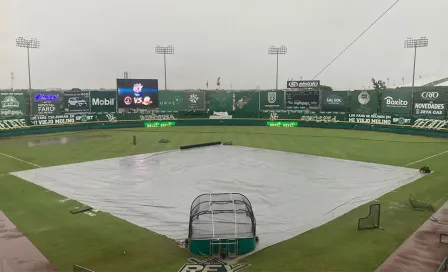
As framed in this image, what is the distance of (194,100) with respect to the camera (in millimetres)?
58750

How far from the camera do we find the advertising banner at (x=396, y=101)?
47719mm

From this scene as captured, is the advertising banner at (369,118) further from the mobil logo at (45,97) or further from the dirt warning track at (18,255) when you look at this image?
the dirt warning track at (18,255)

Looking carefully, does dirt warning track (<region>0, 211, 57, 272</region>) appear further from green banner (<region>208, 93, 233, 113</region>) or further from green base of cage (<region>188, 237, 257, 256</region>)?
green banner (<region>208, 93, 233, 113</region>)

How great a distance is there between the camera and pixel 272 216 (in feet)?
46.4

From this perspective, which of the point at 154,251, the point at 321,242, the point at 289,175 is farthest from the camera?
the point at 289,175

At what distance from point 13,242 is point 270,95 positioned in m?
49.4

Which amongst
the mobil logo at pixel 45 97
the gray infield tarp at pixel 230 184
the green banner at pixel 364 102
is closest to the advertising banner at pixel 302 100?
the green banner at pixel 364 102

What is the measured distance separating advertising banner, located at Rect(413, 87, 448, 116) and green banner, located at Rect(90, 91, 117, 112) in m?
42.6

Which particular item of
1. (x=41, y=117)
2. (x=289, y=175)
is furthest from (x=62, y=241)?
(x=41, y=117)

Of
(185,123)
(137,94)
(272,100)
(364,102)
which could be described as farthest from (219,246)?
(272,100)

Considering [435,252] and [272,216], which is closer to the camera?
[435,252]

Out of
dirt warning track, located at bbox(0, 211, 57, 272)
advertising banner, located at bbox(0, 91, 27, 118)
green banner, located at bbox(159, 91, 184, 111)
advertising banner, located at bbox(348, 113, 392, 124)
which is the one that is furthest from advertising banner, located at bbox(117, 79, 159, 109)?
dirt warning track, located at bbox(0, 211, 57, 272)

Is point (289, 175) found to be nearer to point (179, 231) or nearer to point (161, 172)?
point (161, 172)

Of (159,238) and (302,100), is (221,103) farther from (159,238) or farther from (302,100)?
(159,238)
